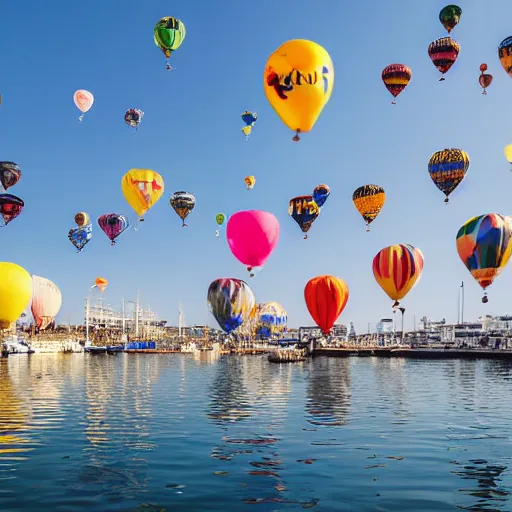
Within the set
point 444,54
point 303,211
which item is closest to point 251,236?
point 303,211

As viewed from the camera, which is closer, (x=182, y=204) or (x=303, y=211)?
(x=303, y=211)

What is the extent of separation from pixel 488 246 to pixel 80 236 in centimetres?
4108

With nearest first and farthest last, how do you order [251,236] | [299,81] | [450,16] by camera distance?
1. [299,81]
2. [251,236]
3. [450,16]

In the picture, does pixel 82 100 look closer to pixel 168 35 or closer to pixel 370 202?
pixel 168 35

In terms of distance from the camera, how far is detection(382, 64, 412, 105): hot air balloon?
37.7 metres

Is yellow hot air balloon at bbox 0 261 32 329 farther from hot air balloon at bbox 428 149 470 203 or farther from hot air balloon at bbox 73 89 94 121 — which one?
hot air balloon at bbox 428 149 470 203

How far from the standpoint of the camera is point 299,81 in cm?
2206

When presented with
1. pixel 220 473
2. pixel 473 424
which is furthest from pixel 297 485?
pixel 473 424

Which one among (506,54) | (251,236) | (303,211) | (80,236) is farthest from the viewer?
(80,236)

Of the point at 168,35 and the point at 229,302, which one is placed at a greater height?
the point at 168,35

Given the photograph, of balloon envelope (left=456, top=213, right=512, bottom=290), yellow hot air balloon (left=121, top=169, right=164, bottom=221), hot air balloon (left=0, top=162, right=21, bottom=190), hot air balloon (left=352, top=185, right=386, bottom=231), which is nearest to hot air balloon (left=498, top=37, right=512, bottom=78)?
balloon envelope (left=456, top=213, right=512, bottom=290)

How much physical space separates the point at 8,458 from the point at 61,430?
16.1 ft

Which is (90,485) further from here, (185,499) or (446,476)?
(446,476)

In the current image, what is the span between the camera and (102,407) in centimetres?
2788
